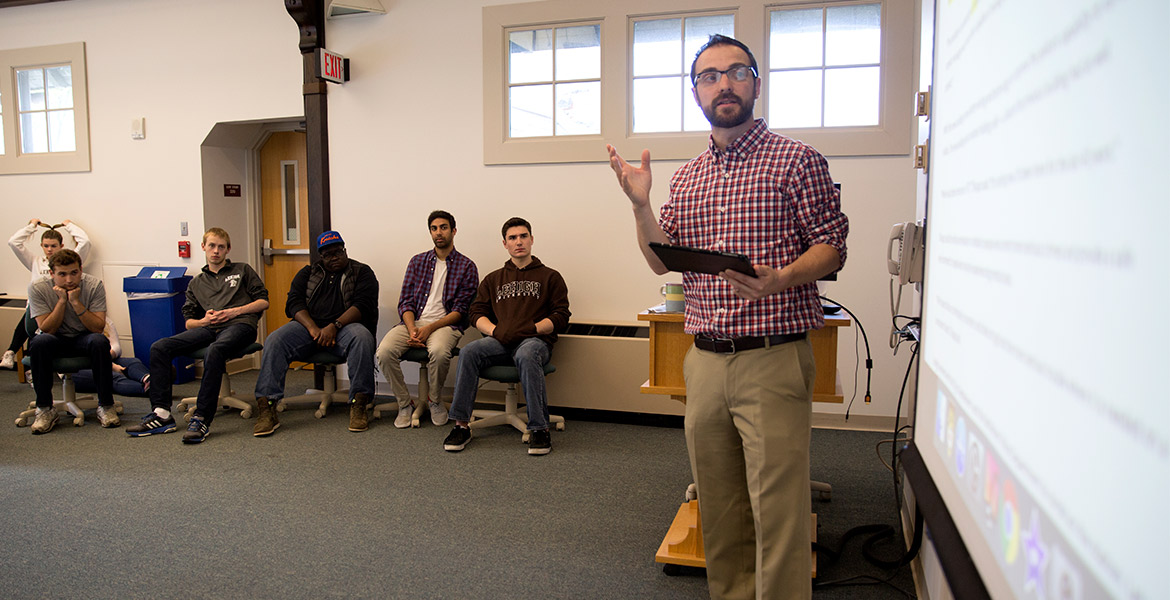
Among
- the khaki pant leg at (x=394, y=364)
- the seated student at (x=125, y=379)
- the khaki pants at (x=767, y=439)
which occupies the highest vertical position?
the khaki pants at (x=767, y=439)

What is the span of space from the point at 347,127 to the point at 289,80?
60 cm

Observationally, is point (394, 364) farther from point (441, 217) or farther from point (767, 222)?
point (767, 222)

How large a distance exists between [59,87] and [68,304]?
9.09ft

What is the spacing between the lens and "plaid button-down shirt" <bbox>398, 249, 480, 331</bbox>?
470 centimetres

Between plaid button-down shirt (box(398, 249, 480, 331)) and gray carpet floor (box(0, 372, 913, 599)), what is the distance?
73 cm

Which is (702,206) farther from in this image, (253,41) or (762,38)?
(253,41)

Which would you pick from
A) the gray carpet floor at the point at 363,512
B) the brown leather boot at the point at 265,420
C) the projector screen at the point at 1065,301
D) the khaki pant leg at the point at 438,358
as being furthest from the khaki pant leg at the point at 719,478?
the brown leather boot at the point at 265,420

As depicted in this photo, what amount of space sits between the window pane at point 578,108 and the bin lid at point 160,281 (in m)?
3.06

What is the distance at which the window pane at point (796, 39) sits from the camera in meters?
4.29

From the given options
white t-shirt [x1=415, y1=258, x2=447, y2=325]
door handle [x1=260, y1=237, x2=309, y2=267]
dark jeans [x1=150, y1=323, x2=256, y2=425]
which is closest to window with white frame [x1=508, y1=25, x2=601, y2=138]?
white t-shirt [x1=415, y1=258, x2=447, y2=325]

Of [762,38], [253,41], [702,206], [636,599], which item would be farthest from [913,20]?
[253,41]

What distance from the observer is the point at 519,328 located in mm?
4230

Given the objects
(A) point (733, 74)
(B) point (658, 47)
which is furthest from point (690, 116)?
(A) point (733, 74)

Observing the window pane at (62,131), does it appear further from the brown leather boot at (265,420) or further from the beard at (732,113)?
the beard at (732,113)
